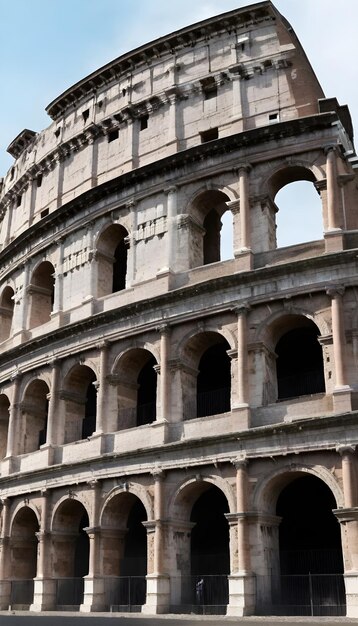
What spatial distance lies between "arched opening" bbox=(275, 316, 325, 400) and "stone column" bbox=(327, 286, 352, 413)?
1801 millimetres

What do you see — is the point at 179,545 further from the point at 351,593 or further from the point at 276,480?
Answer: the point at 351,593

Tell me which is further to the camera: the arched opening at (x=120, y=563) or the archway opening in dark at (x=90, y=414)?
the archway opening in dark at (x=90, y=414)

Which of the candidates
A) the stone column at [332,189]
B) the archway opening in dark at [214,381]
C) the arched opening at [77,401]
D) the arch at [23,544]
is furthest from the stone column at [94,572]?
the stone column at [332,189]

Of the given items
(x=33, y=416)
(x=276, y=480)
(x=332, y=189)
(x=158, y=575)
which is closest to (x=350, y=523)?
(x=276, y=480)

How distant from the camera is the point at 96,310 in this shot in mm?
23062

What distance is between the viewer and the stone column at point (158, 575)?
1822cm

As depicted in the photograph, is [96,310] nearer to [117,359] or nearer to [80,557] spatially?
[117,359]

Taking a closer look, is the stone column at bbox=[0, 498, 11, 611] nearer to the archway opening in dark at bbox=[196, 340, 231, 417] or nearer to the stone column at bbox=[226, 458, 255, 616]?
the archway opening in dark at bbox=[196, 340, 231, 417]

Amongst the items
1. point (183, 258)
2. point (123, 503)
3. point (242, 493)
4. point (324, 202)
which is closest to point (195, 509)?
point (123, 503)

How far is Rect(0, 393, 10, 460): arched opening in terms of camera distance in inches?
1014

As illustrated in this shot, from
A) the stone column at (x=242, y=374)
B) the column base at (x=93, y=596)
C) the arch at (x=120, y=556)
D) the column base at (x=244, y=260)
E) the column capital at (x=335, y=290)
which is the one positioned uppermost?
the column base at (x=244, y=260)

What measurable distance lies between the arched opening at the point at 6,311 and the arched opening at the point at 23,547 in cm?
731

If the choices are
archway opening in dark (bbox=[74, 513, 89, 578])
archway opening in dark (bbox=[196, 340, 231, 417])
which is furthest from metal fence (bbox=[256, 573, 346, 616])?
archway opening in dark (bbox=[74, 513, 89, 578])

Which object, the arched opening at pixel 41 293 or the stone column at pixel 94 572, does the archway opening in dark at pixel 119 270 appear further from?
the stone column at pixel 94 572
